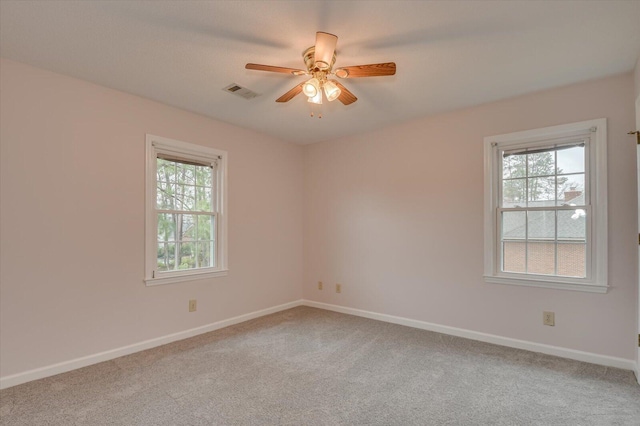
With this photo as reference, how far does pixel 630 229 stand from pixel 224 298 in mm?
3979

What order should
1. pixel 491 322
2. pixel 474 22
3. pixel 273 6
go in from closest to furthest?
pixel 273 6
pixel 474 22
pixel 491 322

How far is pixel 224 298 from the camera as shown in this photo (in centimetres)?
392

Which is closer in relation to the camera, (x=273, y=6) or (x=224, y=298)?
(x=273, y=6)

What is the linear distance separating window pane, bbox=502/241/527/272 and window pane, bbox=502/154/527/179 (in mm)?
684

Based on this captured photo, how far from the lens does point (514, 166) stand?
333 cm

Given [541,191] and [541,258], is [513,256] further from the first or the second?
[541,191]

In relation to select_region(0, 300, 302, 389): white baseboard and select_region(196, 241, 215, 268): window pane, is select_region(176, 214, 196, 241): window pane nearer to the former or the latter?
select_region(196, 241, 215, 268): window pane

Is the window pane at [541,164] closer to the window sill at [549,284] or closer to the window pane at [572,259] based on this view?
the window pane at [572,259]

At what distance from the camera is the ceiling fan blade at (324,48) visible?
75.1 inches

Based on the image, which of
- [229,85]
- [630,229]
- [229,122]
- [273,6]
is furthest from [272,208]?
[630,229]

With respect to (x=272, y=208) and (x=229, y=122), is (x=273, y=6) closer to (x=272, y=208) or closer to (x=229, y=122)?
(x=229, y=122)

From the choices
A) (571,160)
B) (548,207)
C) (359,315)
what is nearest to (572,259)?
(548,207)

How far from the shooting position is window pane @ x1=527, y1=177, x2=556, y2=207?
3.12 meters

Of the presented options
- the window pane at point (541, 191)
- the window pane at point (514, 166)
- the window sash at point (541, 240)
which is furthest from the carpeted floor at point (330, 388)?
the window pane at point (514, 166)
